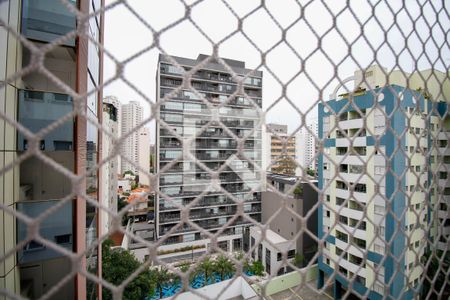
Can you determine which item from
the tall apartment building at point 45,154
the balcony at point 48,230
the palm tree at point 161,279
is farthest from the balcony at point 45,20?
the palm tree at point 161,279

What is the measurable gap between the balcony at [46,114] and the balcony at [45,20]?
21cm

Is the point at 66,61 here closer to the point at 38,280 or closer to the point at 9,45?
the point at 9,45

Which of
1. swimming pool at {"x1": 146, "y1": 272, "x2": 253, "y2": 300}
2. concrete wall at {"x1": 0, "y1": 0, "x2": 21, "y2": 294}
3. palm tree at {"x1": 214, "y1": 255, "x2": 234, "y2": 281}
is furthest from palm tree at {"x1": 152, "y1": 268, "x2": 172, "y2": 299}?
concrete wall at {"x1": 0, "y1": 0, "x2": 21, "y2": 294}

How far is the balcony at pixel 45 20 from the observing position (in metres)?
0.79

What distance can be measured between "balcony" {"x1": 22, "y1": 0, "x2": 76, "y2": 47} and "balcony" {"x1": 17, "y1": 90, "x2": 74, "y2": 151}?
0.21 metres

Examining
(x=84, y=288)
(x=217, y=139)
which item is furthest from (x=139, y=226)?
(x=84, y=288)

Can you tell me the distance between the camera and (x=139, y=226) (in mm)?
7496

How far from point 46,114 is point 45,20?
351mm

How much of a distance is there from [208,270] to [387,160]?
4.38m

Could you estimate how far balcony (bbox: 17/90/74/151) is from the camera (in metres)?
0.78

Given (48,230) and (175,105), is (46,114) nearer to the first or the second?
(48,230)

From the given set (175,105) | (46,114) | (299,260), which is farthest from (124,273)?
(175,105)

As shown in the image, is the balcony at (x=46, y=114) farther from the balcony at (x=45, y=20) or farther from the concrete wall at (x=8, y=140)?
the balcony at (x=45, y=20)

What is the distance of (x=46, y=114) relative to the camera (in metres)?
0.83
